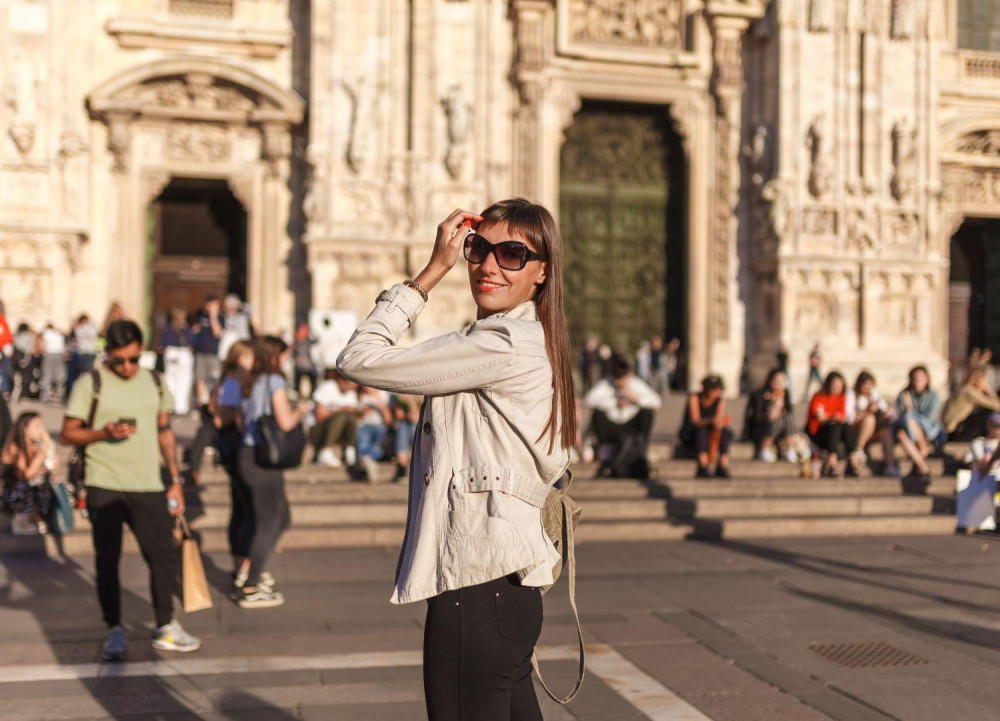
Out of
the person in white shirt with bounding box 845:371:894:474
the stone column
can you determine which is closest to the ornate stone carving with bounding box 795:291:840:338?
the stone column

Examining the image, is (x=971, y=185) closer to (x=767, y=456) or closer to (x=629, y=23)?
(x=629, y=23)

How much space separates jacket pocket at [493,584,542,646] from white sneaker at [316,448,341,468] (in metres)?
9.19

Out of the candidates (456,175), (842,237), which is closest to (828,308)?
(842,237)

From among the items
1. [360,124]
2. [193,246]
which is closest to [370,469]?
[360,124]

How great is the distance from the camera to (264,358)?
24.2ft

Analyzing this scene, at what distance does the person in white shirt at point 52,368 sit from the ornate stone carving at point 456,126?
24.4 ft

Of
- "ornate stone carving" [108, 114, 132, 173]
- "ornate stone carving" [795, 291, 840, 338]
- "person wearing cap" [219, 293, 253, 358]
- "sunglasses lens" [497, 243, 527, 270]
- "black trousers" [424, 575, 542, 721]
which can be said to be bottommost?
"black trousers" [424, 575, 542, 721]

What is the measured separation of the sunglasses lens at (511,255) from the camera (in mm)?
2594

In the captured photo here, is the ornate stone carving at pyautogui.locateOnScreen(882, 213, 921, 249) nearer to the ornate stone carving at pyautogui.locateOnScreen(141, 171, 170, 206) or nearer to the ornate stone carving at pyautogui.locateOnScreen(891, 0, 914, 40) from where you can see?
the ornate stone carving at pyautogui.locateOnScreen(891, 0, 914, 40)

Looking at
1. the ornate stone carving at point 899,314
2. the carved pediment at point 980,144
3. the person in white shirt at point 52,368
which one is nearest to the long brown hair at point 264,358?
the person in white shirt at point 52,368

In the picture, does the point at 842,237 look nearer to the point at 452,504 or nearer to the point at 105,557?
the point at 105,557

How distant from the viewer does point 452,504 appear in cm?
252

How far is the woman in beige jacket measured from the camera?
2.47 meters

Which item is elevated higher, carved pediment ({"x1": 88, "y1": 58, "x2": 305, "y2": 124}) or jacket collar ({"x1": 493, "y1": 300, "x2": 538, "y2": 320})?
carved pediment ({"x1": 88, "y1": 58, "x2": 305, "y2": 124})
